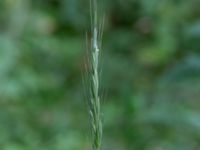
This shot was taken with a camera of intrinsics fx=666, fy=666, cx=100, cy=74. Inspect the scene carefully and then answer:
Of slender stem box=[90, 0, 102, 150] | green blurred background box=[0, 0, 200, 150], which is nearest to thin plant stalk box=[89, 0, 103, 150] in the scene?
slender stem box=[90, 0, 102, 150]

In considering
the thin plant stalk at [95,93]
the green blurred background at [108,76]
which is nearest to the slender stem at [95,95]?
the thin plant stalk at [95,93]

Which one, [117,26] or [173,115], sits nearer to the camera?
[173,115]

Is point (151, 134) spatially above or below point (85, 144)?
above

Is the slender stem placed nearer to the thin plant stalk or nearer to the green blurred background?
the thin plant stalk

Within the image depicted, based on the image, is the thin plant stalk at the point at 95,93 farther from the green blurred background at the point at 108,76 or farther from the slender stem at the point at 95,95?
the green blurred background at the point at 108,76

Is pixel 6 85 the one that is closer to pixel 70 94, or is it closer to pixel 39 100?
pixel 39 100

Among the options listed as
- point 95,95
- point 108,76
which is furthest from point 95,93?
point 108,76

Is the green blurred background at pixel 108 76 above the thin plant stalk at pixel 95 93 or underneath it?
underneath

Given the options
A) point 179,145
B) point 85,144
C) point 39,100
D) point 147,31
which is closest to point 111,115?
point 85,144
